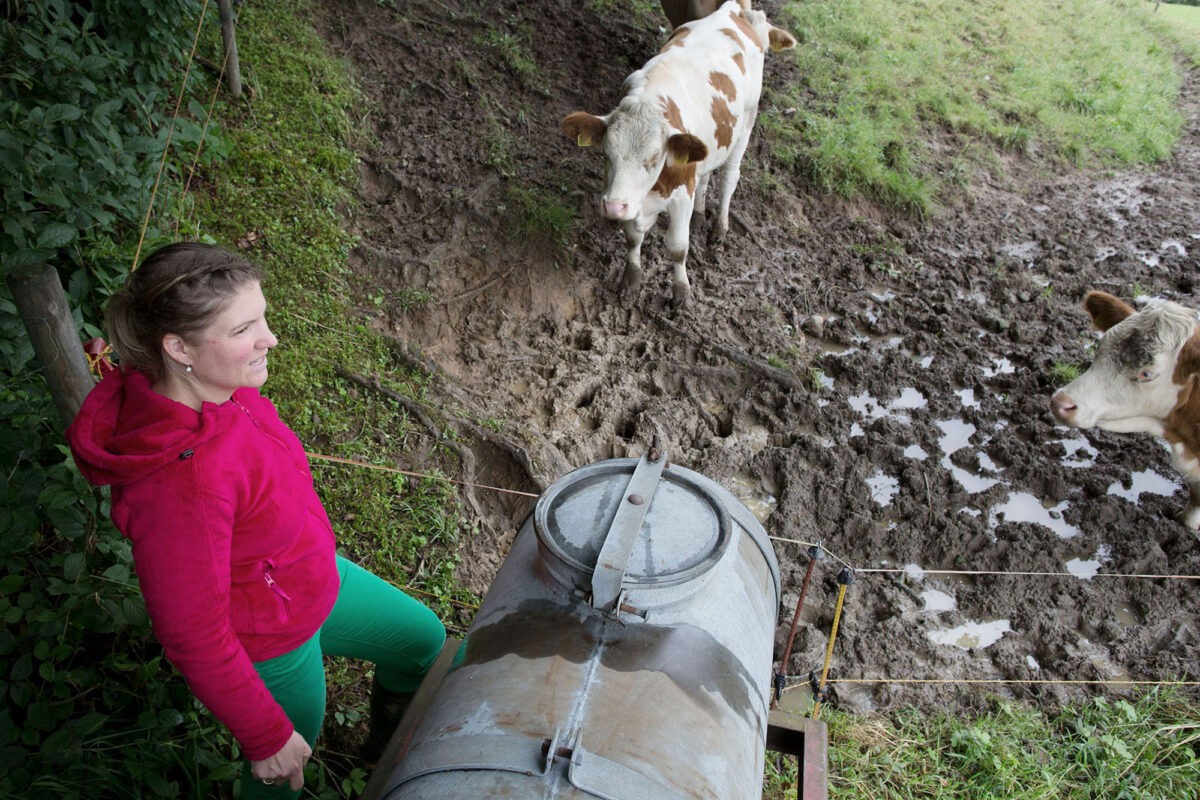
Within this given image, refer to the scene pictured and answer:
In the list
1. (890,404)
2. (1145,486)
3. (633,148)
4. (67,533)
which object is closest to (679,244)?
(633,148)

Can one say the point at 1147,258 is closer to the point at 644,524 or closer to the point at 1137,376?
the point at 1137,376

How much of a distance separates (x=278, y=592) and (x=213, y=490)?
1.12ft

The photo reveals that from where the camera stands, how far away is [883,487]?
4262 millimetres

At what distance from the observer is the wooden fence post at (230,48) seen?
16.0 ft

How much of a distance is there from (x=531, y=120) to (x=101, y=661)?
5232 mm

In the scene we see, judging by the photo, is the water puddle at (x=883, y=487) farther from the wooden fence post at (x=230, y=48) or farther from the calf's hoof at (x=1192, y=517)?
the wooden fence post at (x=230, y=48)

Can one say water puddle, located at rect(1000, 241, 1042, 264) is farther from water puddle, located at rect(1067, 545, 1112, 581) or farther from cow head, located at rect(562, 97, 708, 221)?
cow head, located at rect(562, 97, 708, 221)

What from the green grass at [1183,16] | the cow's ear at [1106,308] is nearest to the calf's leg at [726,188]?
the cow's ear at [1106,308]

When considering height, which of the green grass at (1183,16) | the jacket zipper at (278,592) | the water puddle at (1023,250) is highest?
the jacket zipper at (278,592)

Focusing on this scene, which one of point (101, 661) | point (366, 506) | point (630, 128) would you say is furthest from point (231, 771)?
point (630, 128)

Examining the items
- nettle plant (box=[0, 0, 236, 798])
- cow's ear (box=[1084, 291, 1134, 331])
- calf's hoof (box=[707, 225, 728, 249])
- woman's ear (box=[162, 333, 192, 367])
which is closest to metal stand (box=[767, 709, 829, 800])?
nettle plant (box=[0, 0, 236, 798])

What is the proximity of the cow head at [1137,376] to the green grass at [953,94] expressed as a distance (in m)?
3.04

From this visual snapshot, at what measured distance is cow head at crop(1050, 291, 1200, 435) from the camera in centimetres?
377

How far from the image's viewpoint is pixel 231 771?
208 cm
